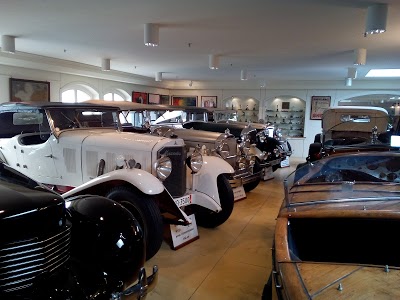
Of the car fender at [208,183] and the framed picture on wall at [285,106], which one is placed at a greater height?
the framed picture on wall at [285,106]

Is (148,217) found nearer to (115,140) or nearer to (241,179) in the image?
(115,140)

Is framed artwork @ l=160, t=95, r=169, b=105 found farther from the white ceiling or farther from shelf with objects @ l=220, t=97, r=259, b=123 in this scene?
the white ceiling

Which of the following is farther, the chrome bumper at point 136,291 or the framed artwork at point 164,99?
the framed artwork at point 164,99

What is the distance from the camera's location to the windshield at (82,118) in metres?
3.84

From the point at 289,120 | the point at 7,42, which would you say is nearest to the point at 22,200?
the point at 7,42

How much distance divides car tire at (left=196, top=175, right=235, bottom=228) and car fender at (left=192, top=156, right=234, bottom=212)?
0.22 metres

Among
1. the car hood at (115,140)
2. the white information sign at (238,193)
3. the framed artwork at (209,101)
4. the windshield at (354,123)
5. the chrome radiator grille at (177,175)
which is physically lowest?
the white information sign at (238,193)

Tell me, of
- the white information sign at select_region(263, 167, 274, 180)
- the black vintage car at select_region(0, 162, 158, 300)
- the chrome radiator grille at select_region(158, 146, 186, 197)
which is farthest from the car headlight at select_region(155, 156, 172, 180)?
the white information sign at select_region(263, 167, 274, 180)

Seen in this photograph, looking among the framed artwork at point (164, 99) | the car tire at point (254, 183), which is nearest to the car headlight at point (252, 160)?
the car tire at point (254, 183)

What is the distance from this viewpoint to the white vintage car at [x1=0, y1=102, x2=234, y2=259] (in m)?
2.96

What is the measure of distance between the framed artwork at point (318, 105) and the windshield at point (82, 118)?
1024 centimetres

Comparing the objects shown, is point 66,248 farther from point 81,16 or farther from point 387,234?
point 81,16

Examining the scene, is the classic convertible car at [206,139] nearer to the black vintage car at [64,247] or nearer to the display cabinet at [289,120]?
the black vintage car at [64,247]

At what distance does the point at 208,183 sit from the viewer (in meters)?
3.82
